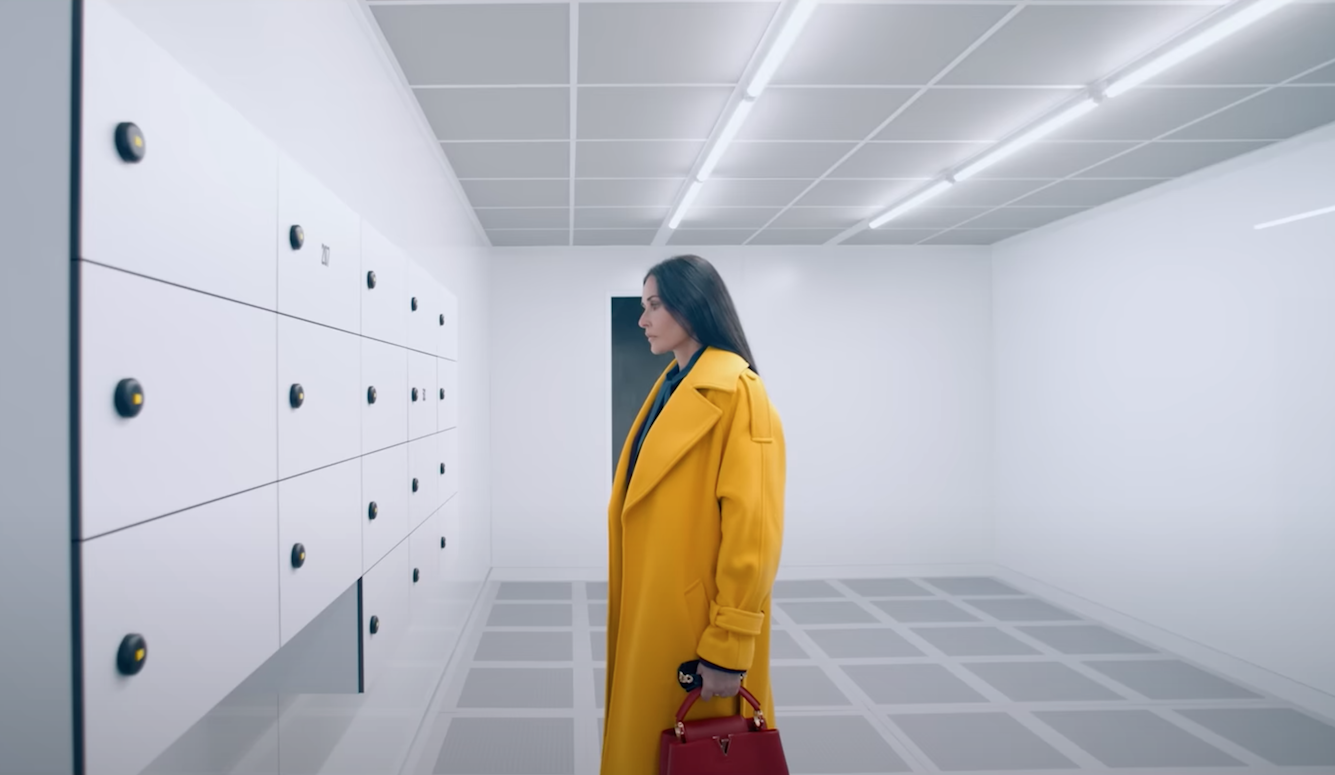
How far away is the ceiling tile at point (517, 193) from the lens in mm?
4362

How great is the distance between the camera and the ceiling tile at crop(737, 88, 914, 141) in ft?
10.1

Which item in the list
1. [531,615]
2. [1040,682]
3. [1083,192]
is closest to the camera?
[1040,682]

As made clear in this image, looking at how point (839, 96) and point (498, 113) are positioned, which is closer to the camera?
point (839, 96)

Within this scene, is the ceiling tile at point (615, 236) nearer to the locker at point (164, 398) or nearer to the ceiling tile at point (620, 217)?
the ceiling tile at point (620, 217)

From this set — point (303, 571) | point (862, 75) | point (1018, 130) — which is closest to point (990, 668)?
point (1018, 130)

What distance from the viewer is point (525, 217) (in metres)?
5.21

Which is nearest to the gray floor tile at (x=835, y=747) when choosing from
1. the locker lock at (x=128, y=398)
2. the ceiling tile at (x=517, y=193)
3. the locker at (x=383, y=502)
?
the locker at (x=383, y=502)

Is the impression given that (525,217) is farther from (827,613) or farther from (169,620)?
(169,620)

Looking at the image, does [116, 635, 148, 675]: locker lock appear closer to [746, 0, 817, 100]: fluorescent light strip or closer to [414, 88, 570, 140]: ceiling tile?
[746, 0, 817, 100]: fluorescent light strip

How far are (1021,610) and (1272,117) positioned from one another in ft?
11.7

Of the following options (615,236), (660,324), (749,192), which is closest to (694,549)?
(660,324)

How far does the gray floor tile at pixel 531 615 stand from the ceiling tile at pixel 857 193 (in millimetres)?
3476

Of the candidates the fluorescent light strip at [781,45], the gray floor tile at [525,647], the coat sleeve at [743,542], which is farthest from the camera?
the gray floor tile at [525,647]

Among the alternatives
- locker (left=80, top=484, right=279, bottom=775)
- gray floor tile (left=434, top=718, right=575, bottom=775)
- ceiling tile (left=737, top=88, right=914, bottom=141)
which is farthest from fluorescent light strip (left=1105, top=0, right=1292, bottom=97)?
gray floor tile (left=434, top=718, right=575, bottom=775)
